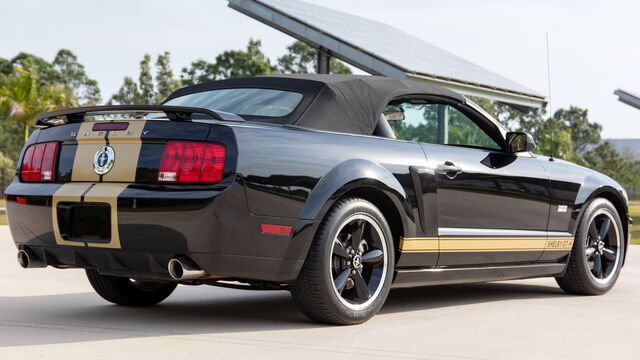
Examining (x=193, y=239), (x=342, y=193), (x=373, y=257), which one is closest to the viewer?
(x=193, y=239)

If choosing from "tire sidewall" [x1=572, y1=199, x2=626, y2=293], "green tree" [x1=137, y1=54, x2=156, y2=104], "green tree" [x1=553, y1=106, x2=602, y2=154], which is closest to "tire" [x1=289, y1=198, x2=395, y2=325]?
"tire sidewall" [x1=572, y1=199, x2=626, y2=293]

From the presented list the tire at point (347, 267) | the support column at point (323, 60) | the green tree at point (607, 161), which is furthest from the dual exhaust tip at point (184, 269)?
the green tree at point (607, 161)

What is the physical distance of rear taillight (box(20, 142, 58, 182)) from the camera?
4.99 metres

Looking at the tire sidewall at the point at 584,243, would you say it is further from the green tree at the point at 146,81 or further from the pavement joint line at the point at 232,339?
the green tree at the point at 146,81

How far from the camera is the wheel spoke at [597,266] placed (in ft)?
23.1

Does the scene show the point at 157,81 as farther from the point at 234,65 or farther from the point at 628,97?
the point at 628,97

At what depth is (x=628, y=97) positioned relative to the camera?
2469cm

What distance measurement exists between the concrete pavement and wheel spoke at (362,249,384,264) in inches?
14.1

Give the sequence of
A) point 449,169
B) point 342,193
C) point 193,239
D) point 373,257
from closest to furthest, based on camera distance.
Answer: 1. point 193,239
2. point 342,193
3. point 373,257
4. point 449,169

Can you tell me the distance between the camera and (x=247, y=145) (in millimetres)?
4484

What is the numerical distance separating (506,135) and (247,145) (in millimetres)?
2446

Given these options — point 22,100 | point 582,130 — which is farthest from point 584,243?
point 582,130

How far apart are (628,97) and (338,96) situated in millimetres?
21145

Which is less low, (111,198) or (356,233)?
(111,198)
